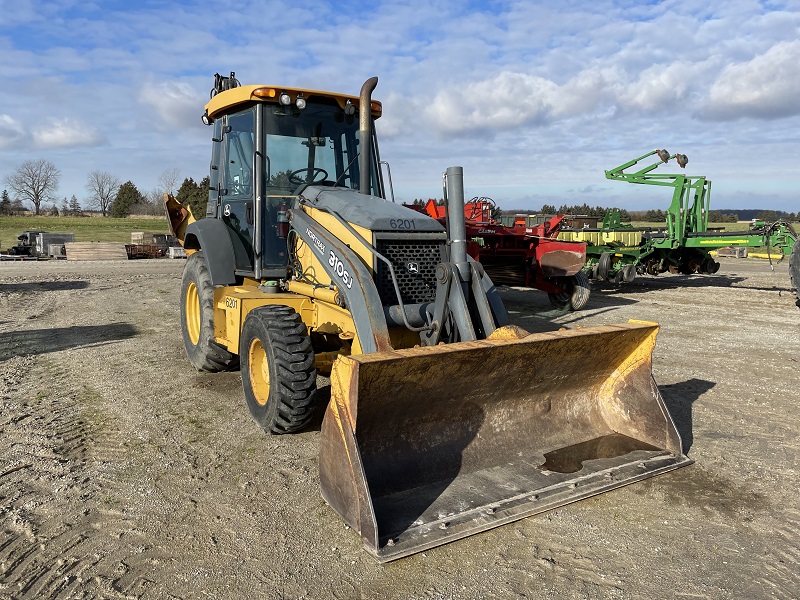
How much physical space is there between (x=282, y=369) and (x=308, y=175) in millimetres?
2191

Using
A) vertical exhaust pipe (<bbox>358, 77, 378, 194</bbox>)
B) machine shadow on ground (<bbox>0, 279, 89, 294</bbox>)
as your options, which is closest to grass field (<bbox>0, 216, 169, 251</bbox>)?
machine shadow on ground (<bbox>0, 279, 89, 294</bbox>)

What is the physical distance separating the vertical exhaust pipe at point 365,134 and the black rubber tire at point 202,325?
5.71 ft

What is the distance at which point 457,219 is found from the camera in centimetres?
463

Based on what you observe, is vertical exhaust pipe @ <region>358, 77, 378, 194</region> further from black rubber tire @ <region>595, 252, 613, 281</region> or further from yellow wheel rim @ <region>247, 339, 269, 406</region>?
black rubber tire @ <region>595, 252, 613, 281</region>

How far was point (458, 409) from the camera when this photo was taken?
13.9 feet

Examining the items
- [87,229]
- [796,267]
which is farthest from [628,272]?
[87,229]

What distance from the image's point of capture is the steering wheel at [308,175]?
5941 millimetres

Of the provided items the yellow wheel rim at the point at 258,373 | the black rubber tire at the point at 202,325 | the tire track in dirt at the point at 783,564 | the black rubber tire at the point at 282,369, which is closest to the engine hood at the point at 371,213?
the black rubber tire at the point at 282,369

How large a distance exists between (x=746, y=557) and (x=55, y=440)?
4.58 metres

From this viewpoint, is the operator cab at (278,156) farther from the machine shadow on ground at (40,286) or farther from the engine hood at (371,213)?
the machine shadow on ground at (40,286)

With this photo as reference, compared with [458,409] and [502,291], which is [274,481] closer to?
[458,409]

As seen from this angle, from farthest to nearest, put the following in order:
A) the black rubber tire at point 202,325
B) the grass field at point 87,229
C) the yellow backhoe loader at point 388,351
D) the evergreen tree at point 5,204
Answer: the evergreen tree at point 5,204
the grass field at point 87,229
the black rubber tire at point 202,325
the yellow backhoe loader at point 388,351

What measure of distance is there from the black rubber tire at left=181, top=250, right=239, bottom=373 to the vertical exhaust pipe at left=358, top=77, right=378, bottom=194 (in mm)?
1742

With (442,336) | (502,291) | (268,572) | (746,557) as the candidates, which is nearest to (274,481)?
(268,572)
